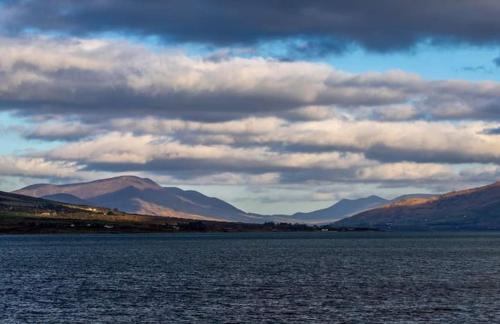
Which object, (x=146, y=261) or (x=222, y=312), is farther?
(x=146, y=261)

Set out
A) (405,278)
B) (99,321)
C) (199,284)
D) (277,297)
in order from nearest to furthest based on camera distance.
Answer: (99,321), (277,297), (199,284), (405,278)

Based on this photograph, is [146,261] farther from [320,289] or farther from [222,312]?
[222,312]

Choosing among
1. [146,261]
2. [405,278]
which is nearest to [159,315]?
[405,278]

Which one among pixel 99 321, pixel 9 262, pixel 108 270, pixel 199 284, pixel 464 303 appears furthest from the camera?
pixel 9 262

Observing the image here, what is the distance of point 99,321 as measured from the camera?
86062mm

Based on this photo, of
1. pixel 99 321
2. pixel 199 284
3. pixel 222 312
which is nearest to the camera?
pixel 99 321

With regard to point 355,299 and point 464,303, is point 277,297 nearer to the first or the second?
point 355,299

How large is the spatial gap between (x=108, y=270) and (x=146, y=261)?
114 feet

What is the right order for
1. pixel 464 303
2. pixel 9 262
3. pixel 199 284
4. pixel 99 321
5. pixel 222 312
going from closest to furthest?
pixel 99 321
pixel 222 312
pixel 464 303
pixel 199 284
pixel 9 262

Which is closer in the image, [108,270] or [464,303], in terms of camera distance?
[464,303]

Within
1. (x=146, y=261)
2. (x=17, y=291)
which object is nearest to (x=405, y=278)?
(x=17, y=291)

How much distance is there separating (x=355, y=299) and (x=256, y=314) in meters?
19.1

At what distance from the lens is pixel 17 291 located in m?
116

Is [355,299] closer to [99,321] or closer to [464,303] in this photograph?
[464,303]
